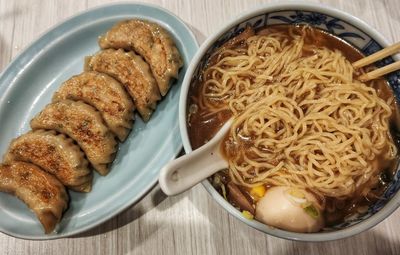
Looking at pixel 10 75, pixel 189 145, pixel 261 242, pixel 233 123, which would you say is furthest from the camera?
pixel 10 75

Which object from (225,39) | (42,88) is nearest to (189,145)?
(225,39)

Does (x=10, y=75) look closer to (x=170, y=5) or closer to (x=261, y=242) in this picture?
(x=170, y=5)

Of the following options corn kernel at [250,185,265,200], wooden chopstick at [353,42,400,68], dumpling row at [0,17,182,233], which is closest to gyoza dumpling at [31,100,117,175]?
dumpling row at [0,17,182,233]

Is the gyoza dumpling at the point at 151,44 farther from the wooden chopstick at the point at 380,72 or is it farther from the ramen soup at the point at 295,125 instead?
the wooden chopstick at the point at 380,72

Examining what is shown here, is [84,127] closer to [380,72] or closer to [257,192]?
[257,192]

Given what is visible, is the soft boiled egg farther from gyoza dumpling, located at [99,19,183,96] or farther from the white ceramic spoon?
gyoza dumpling, located at [99,19,183,96]
